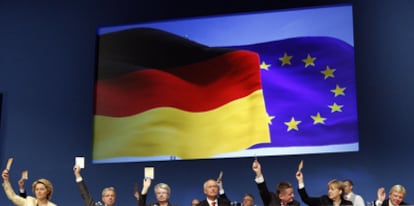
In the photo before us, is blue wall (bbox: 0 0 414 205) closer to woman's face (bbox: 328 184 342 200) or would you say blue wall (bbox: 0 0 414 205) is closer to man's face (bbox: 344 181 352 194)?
man's face (bbox: 344 181 352 194)

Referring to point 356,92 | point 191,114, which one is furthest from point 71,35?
point 356,92

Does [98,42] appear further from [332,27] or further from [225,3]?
[332,27]

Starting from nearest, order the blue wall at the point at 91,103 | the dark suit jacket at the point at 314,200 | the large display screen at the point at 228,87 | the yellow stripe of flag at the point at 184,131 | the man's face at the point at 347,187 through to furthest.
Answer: the dark suit jacket at the point at 314,200 → the man's face at the point at 347,187 → the blue wall at the point at 91,103 → the large display screen at the point at 228,87 → the yellow stripe of flag at the point at 184,131

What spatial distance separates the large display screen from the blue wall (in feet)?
0.51

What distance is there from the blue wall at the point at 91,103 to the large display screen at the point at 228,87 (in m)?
0.16

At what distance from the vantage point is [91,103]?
895 centimetres

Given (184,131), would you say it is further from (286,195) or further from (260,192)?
(286,195)

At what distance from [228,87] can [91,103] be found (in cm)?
198

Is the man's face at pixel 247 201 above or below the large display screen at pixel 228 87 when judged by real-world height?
below

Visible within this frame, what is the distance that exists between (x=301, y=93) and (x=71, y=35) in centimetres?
346

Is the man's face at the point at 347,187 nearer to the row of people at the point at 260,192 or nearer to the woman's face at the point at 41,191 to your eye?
the row of people at the point at 260,192

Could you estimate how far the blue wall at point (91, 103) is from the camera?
309 inches

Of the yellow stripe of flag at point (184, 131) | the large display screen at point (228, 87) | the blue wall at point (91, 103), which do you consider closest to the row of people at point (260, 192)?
the blue wall at point (91, 103)

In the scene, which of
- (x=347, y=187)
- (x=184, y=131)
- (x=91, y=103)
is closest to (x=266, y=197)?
(x=347, y=187)
